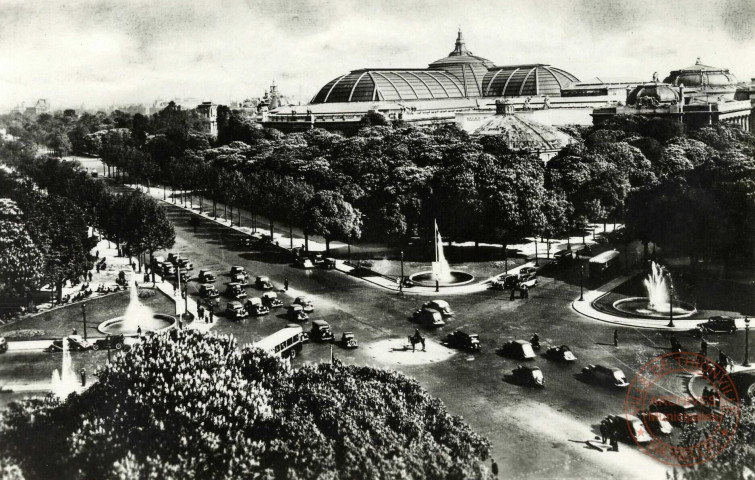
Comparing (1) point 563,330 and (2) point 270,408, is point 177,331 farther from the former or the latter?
(1) point 563,330

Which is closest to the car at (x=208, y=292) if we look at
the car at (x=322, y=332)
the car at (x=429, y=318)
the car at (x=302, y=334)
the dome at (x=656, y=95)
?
the car at (x=302, y=334)

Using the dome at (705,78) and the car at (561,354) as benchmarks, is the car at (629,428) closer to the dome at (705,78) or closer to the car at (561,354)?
the car at (561,354)

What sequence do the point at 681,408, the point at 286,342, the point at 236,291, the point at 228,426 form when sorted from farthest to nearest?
the point at 236,291 < the point at 286,342 < the point at 681,408 < the point at 228,426

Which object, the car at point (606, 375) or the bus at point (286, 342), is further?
the bus at point (286, 342)

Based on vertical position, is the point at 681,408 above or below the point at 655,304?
below

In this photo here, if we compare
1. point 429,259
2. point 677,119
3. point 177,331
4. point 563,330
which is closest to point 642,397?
point 563,330

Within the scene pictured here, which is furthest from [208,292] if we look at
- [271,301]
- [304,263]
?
[304,263]

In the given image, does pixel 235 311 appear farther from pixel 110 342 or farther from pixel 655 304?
pixel 655 304
